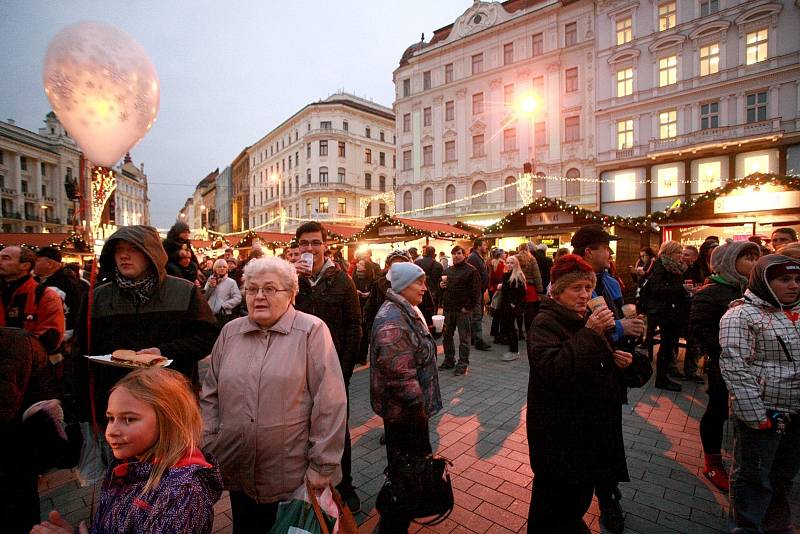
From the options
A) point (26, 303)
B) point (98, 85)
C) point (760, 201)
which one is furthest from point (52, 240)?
point (760, 201)

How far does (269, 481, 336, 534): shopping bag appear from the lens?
1624mm

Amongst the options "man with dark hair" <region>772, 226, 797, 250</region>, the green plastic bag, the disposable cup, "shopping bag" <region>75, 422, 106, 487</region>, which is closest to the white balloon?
"shopping bag" <region>75, 422, 106, 487</region>

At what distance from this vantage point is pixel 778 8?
20.2 metres

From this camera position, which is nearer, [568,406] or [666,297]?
[568,406]

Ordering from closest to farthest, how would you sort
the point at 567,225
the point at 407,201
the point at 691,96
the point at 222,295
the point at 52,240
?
the point at 222,295 < the point at 567,225 < the point at 52,240 < the point at 691,96 < the point at 407,201

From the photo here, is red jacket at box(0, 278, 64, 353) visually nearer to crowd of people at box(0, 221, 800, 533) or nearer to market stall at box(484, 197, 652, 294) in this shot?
crowd of people at box(0, 221, 800, 533)

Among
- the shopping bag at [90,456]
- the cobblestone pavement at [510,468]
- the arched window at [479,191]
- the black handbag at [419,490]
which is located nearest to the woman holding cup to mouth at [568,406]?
the black handbag at [419,490]

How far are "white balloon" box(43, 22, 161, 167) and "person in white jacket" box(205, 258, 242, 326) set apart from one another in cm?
292

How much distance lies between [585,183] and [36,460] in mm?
29903

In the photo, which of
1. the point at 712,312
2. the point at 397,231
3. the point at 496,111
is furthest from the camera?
the point at 496,111

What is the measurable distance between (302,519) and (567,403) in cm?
144

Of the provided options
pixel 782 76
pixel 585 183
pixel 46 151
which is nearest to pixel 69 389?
pixel 585 183

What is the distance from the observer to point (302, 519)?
1.65 meters

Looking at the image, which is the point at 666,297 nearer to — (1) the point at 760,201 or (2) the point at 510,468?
(2) the point at 510,468
